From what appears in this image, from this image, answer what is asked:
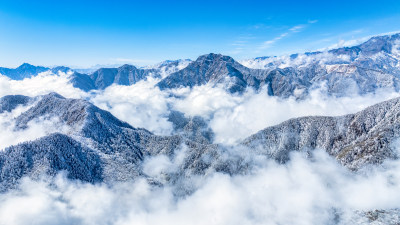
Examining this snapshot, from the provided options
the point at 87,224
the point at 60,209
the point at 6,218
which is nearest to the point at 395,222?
the point at 87,224

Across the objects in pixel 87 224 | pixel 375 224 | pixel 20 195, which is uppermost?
pixel 20 195

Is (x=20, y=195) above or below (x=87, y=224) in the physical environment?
above

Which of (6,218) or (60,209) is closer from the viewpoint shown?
(6,218)

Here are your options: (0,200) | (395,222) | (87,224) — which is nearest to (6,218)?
(0,200)

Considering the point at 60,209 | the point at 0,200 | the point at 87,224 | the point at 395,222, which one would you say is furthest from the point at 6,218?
the point at 395,222

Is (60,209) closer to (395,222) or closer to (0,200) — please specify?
(0,200)

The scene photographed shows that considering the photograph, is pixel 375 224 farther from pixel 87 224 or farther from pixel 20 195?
pixel 20 195

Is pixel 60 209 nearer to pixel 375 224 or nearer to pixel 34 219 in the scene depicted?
pixel 34 219

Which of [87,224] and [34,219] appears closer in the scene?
[34,219]

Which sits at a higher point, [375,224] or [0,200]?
[0,200]
